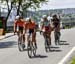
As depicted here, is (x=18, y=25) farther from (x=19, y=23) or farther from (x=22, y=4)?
(x=22, y=4)

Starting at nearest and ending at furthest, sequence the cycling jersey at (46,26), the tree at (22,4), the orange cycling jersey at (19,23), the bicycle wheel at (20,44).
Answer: the cycling jersey at (46,26), the orange cycling jersey at (19,23), the bicycle wheel at (20,44), the tree at (22,4)

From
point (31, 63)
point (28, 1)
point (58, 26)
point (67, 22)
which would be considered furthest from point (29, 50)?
point (67, 22)

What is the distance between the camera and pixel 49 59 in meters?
17.7

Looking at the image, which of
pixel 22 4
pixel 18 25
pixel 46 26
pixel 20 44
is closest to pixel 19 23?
pixel 18 25

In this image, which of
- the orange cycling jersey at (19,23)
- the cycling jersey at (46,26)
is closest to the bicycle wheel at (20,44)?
the orange cycling jersey at (19,23)

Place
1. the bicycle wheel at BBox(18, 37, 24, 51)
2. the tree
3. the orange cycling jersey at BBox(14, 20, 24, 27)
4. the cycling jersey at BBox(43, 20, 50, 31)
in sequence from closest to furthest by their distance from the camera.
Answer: the cycling jersey at BBox(43, 20, 50, 31), the orange cycling jersey at BBox(14, 20, 24, 27), the bicycle wheel at BBox(18, 37, 24, 51), the tree

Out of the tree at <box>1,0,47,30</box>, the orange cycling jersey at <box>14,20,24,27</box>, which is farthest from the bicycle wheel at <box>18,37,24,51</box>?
the tree at <box>1,0,47,30</box>

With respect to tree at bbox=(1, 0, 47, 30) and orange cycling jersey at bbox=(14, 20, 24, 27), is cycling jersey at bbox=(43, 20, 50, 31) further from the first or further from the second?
tree at bbox=(1, 0, 47, 30)

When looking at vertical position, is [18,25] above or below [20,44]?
above

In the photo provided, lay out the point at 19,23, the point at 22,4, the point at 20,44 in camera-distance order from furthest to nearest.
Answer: the point at 22,4, the point at 20,44, the point at 19,23

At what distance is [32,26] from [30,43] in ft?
2.56

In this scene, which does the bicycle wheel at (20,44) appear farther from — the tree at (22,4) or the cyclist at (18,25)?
the tree at (22,4)

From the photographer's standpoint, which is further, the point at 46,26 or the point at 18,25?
the point at 18,25

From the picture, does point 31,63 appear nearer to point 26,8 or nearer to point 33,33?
point 33,33
